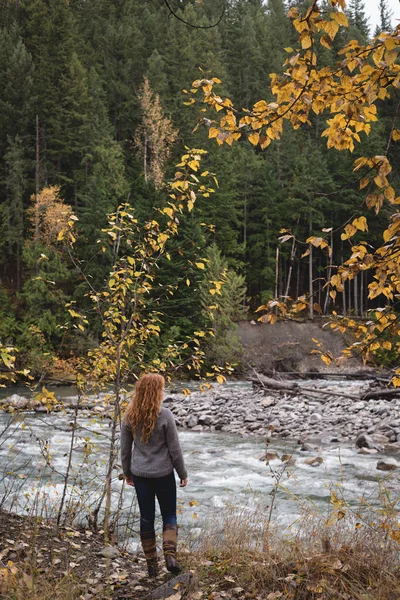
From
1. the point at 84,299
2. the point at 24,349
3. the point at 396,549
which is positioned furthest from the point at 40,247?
the point at 396,549

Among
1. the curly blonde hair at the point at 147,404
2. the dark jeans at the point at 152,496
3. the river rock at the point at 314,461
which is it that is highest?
the curly blonde hair at the point at 147,404

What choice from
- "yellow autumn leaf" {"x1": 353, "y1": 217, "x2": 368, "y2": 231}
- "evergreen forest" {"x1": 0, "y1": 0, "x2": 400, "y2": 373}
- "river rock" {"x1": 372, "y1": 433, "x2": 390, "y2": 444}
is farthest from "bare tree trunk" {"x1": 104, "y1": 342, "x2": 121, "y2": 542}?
"evergreen forest" {"x1": 0, "y1": 0, "x2": 400, "y2": 373}

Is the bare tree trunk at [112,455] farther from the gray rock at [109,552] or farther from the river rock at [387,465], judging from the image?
the river rock at [387,465]

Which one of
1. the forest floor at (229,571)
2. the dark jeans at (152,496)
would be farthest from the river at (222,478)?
the dark jeans at (152,496)

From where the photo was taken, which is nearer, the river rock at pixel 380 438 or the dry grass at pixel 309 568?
the dry grass at pixel 309 568

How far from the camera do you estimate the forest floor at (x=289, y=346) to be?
124 feet

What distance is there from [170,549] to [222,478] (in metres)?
6.46

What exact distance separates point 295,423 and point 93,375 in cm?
1188

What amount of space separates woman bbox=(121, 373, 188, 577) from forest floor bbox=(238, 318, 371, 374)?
30.9 meters

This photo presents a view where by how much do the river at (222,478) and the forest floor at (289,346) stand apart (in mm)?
21413

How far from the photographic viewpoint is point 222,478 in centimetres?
1198

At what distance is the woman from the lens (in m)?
5.75

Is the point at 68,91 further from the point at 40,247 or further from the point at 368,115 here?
the point at 368,115

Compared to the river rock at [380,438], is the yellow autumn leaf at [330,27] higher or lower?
higher
